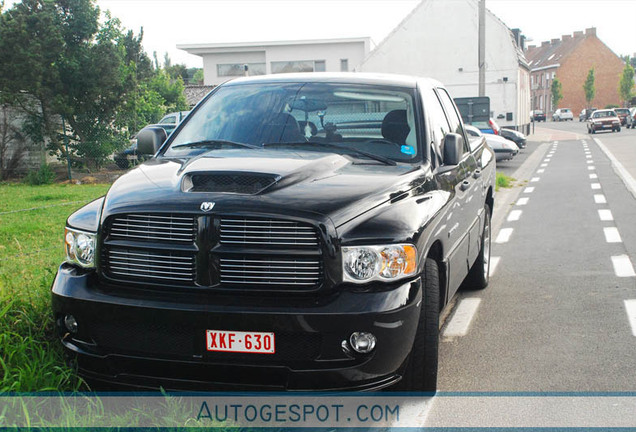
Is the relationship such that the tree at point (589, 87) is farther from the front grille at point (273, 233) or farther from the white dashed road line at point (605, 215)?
the front grille at point (273, 233)

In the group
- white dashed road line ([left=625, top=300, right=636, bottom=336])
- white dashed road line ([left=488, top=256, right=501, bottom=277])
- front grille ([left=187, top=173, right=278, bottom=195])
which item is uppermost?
front grille ([left=187, top=173, right=278, bottom=195])

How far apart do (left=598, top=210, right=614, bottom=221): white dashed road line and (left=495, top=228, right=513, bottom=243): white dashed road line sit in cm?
166

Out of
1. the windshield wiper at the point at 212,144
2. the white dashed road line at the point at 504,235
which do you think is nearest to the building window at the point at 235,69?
the white dashed road line at the point at 504,235

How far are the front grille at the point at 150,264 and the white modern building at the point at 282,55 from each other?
1873 inches

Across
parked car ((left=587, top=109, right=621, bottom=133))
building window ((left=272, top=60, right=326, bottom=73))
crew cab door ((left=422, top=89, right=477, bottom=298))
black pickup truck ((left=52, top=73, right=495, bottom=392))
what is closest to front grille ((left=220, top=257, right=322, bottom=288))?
black pickup truck ((left=52, top=73, right=495, bottom=392))

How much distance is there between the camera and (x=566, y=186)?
1596cm

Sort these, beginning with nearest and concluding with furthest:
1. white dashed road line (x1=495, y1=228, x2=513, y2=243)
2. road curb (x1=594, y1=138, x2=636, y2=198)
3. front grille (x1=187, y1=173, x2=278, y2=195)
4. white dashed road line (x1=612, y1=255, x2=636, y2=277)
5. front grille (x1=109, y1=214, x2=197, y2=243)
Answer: front grille (x1=109, y1=214, x2=197, y2=243) < front grille (x1=187, y1=173, x2=278, y2=195) < white dashed road line (x1=612, y1=255, x2=636, y2=277) < white dashed road line (x1=495, y1=228, x2=513, y2=243) < road curb (x1=594, y1=138, x2=636, y2=198)

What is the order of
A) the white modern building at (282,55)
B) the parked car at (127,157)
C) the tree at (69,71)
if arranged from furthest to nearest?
the white modern building at (282,55) < the parked car at (127,157) < the tree at (69,71)

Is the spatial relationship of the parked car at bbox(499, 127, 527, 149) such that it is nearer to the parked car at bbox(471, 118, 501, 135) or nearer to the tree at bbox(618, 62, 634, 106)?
the parked car at bbox(471, 118, 501, 135)

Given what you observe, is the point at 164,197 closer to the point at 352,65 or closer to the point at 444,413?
the point at 444,413

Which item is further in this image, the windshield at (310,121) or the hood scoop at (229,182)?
the windshield at (310,121)

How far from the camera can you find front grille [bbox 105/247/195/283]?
3.34 meters

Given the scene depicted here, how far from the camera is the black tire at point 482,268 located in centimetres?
654

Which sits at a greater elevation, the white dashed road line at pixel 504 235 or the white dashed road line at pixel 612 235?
the white dashed road line at pixel 612 235
